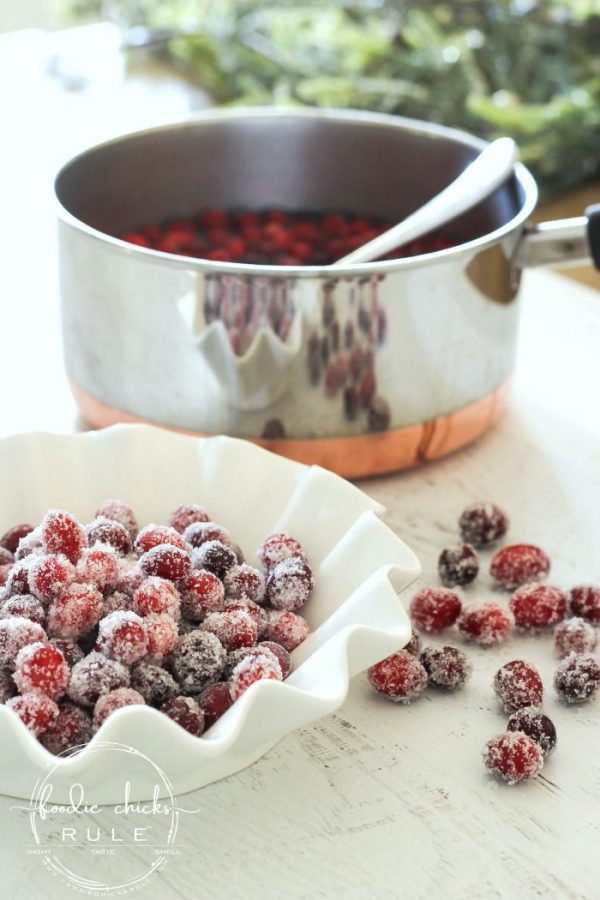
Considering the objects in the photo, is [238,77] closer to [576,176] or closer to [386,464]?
[576,176]

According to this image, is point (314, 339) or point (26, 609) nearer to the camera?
point (26, 609)

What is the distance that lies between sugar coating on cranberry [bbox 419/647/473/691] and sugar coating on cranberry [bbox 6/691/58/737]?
0.23 m

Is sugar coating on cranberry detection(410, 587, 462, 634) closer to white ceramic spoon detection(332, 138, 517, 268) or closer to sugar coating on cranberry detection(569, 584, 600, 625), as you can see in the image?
sugar coating on cranberry detection(569, 584, 600, 625)

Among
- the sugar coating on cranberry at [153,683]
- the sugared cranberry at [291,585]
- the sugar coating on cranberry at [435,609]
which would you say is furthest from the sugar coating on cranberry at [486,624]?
the sugar coating on cranberry at [153,683]

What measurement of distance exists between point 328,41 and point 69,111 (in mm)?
402

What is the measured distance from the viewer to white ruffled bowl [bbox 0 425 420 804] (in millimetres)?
538

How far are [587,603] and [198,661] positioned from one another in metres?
0.28

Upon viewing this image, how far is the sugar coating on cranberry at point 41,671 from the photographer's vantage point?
577mm

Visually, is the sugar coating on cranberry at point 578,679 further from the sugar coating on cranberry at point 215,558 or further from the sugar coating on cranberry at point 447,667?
the sugar coating on cranberry at point 215,558

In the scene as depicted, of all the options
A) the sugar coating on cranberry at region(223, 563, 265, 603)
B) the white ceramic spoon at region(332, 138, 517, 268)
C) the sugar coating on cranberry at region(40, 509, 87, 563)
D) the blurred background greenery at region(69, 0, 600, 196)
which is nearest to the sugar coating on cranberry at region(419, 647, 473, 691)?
the sugar coating on cranberry at region(223, 563, 265, 603)

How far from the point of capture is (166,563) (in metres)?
0.66

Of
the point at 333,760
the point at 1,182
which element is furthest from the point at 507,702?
the point at 1,182

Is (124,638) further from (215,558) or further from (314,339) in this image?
(314,339)

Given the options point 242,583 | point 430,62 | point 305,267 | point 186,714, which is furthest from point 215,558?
point 430,62
